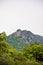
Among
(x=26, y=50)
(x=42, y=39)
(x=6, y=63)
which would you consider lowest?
(x=6, y=63)

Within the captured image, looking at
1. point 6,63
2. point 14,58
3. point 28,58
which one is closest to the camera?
point 6,63

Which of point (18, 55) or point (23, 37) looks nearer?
point (18, 55)

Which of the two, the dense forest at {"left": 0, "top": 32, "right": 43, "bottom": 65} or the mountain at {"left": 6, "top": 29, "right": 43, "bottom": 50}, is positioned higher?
the mountain at {"left": 6, "top": 29, "right": 43, "bottom": 50}

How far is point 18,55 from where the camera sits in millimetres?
3799

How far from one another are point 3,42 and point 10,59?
497 millimetres

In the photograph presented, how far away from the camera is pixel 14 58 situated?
12.3 ft

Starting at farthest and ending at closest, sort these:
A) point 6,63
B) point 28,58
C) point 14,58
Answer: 1. point 28,58
2. point 14,58
3. point 6,63

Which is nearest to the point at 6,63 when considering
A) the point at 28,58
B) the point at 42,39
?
the point at 28,58

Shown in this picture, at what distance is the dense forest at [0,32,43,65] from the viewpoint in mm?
3490

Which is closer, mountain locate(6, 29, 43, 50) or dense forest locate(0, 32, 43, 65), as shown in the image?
dense forest locate(0, 32, 43, 65)

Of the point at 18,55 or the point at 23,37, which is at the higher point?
the point at 23,37

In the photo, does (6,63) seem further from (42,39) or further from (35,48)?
(42,39)

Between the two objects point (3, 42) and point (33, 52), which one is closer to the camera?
point (3, 42)

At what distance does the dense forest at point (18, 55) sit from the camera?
3.49 m
